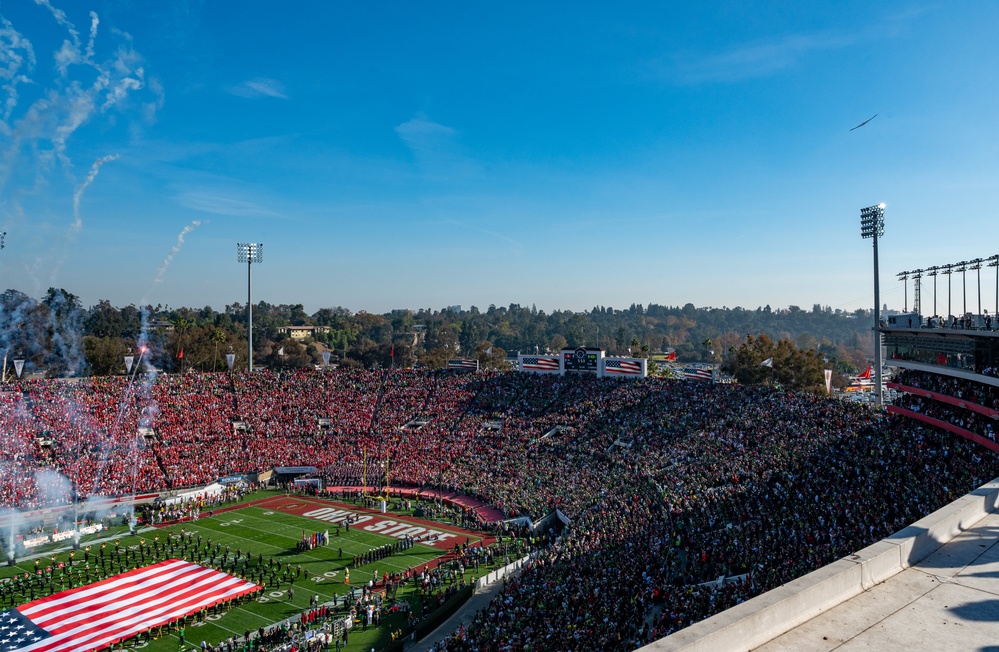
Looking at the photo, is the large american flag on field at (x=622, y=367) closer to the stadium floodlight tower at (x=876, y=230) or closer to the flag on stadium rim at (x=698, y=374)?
the flag on stadium rim at (x=698, y=374)

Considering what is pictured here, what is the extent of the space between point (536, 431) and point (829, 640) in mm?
43935

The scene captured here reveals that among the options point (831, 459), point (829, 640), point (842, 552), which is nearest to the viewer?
point (829, 640)

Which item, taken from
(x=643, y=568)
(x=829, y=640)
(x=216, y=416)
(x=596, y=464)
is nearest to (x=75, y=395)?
(x=216, y=416)

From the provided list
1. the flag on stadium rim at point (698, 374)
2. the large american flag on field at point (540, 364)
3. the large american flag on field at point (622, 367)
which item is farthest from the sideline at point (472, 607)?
the large american flag on field at point (540, 364)

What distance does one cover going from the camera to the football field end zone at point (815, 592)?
6.59 meters

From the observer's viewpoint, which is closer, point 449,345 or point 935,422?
point 935,422

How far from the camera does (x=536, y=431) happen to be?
51.0 m

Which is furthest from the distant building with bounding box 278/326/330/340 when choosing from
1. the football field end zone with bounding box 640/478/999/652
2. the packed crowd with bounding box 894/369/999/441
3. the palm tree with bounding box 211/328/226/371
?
the football field end zone with bounding box 640/478/999/652

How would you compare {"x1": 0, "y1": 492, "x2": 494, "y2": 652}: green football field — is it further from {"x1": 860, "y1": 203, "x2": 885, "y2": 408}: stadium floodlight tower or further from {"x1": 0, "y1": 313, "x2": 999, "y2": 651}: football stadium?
{"x1": 860, "y1": 203, "x2": 885, "y2": 408}: stadium floodlight tower

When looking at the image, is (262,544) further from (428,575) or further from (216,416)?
(216,416)

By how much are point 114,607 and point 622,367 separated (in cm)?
4080

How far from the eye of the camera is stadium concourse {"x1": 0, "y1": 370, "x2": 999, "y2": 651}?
2109cm

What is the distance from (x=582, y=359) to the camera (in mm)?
58312

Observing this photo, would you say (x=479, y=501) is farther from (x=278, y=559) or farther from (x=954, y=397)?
(x=954, y=397)
